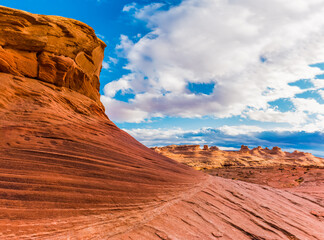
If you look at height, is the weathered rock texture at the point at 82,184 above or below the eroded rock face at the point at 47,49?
below

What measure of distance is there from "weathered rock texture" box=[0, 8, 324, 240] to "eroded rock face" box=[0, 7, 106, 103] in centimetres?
5

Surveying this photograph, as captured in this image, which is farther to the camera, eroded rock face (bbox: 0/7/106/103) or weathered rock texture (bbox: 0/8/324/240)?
eroded rock face (bbox: 0/7/106/103)

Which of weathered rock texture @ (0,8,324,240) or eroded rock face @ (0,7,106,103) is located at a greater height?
eroded rock face @ (0,7,106,103)

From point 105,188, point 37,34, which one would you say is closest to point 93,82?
point 37,34

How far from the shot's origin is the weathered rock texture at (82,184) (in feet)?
12.6

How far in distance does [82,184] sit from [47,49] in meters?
8.71

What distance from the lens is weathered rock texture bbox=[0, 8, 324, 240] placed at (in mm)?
3826

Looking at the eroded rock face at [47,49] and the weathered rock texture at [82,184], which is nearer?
the weathered rock texture at [82,184]

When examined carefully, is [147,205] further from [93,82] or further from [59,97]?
[93,82]

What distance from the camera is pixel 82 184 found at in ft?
15.1

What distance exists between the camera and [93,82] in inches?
516

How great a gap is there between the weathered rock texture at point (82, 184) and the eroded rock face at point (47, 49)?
53 millimetres

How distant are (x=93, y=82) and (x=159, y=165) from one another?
29.7 ft

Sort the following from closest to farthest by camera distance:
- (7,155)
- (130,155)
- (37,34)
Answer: (7,155)
(130,155)
(37,34)
